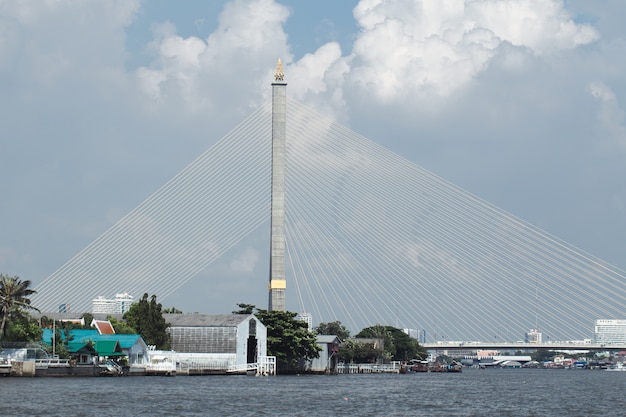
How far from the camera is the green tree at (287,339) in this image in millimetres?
99312

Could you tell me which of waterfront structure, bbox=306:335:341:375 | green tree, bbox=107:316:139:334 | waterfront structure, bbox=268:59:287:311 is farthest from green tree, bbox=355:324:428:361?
green tree, bbox=107:316:139:334

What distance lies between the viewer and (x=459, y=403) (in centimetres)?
5575

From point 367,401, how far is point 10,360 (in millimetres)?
30846

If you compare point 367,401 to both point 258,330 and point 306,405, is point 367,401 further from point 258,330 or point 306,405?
point 258,330

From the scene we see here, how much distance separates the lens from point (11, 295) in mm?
74125

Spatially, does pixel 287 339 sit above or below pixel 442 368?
above

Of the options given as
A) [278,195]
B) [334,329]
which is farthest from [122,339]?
[334,329]

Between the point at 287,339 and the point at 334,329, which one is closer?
the point at 287,339

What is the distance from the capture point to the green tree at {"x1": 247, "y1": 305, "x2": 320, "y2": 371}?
326 ft

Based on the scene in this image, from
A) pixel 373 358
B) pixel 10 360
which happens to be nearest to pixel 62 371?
pixel 10 360

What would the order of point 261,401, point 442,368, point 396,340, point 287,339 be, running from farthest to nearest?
1. point 396,340
2. point 442,368
3. point 287,339
4. point 261,401

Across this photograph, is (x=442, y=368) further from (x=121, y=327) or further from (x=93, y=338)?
(x=93, y=338)

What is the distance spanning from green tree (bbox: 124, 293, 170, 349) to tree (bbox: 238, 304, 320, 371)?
1164 centimetres

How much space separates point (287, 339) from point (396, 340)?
2554 inches
